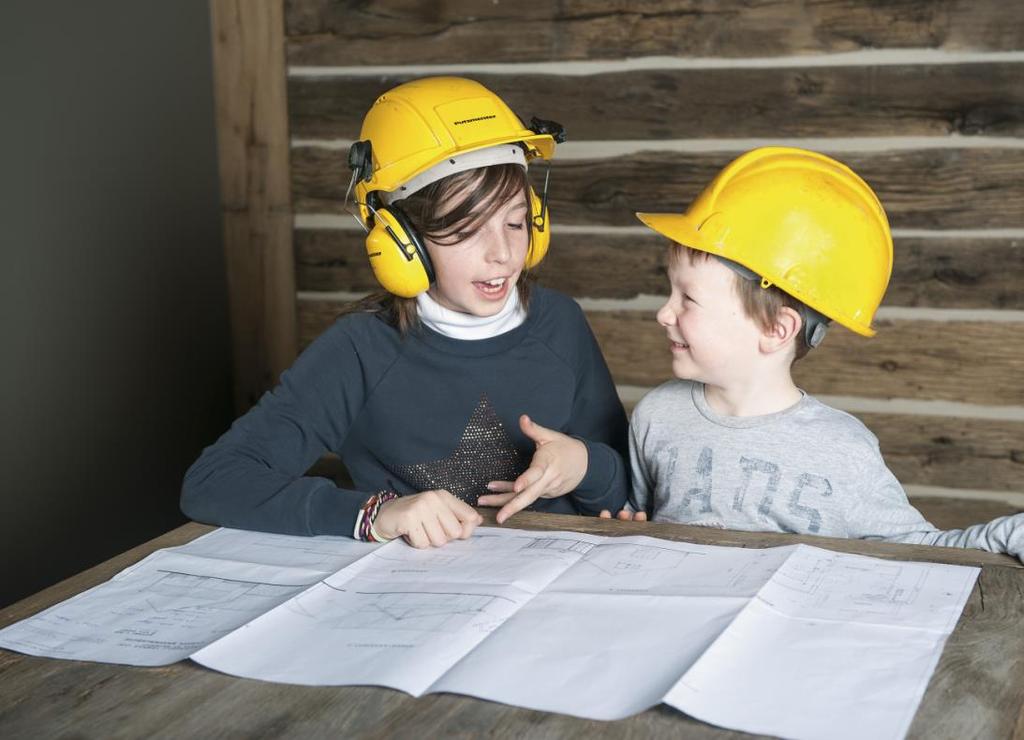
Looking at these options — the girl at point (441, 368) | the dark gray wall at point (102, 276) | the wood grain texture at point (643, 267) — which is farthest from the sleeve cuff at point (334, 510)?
the wood grain texture at point (643, 267)

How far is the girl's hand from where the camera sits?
1471 millimetres

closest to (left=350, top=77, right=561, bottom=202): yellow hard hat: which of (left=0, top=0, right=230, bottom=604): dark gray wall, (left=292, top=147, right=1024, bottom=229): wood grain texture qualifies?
(left=0, top=0, right=230, bottom=604): dark gray wall

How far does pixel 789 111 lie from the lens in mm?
3105

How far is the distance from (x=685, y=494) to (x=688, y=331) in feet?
0.79

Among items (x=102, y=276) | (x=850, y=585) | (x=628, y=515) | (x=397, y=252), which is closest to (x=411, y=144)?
(x=397, y=252)

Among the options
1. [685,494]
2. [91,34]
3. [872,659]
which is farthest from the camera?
[91,34]

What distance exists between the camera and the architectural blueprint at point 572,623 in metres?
1.03

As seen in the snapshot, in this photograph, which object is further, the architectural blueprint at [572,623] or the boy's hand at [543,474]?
the boy's hand at [543,474]

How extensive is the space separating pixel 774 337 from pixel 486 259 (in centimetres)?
47

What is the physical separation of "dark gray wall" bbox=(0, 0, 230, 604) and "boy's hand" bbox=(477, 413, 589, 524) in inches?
61.7

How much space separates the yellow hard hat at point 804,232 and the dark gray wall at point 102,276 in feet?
5.87

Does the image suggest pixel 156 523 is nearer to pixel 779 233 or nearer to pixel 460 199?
pixel 460 199

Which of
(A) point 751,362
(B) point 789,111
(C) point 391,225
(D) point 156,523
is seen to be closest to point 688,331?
(A) point 751,362

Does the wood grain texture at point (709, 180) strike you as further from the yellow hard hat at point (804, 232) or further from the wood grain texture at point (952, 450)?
the yellow hard hat at point (804, 232)
